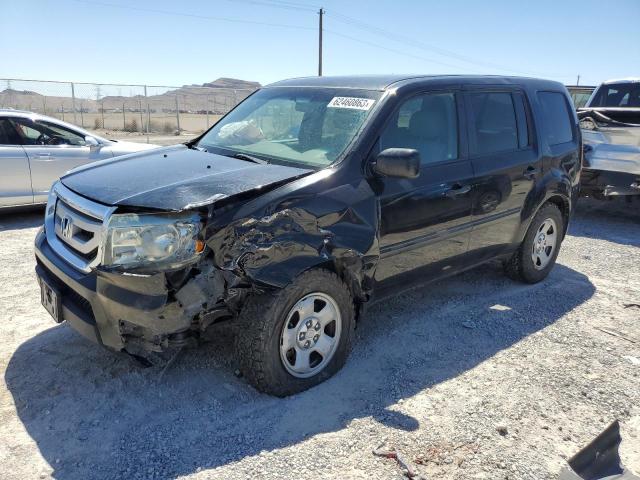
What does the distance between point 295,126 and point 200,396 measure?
1.96 m

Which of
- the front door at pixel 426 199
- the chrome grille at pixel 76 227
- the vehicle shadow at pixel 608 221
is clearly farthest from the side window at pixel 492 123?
the vehicle shadow at pixel 608 221

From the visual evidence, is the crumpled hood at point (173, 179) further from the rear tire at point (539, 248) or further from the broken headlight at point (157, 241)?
the rear tire at point (539, 248)

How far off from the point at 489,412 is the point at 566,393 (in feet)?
2.02

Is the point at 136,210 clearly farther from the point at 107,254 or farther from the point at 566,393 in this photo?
the point at 566,393

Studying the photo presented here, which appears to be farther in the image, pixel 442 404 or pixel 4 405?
pixel 442 404

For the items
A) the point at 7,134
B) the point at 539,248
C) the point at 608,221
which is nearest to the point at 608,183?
the point at 608,221

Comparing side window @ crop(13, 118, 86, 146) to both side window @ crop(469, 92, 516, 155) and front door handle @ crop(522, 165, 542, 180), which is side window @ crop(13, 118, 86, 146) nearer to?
side window @ crop(469, 92, 516, 155)

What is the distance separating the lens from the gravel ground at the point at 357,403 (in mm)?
2721

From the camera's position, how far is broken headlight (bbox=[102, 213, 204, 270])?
2.79m

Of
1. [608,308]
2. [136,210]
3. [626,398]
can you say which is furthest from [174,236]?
[608,308]

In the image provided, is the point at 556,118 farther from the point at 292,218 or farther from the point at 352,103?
the point at 292,218

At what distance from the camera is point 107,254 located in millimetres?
2834

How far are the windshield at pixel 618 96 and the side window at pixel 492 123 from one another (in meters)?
6.53

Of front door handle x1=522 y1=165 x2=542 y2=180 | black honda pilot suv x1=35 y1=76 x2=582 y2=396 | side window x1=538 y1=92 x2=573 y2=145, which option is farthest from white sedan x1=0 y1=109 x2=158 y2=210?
side window x1=538 y1=92 x2=573 y2=145
